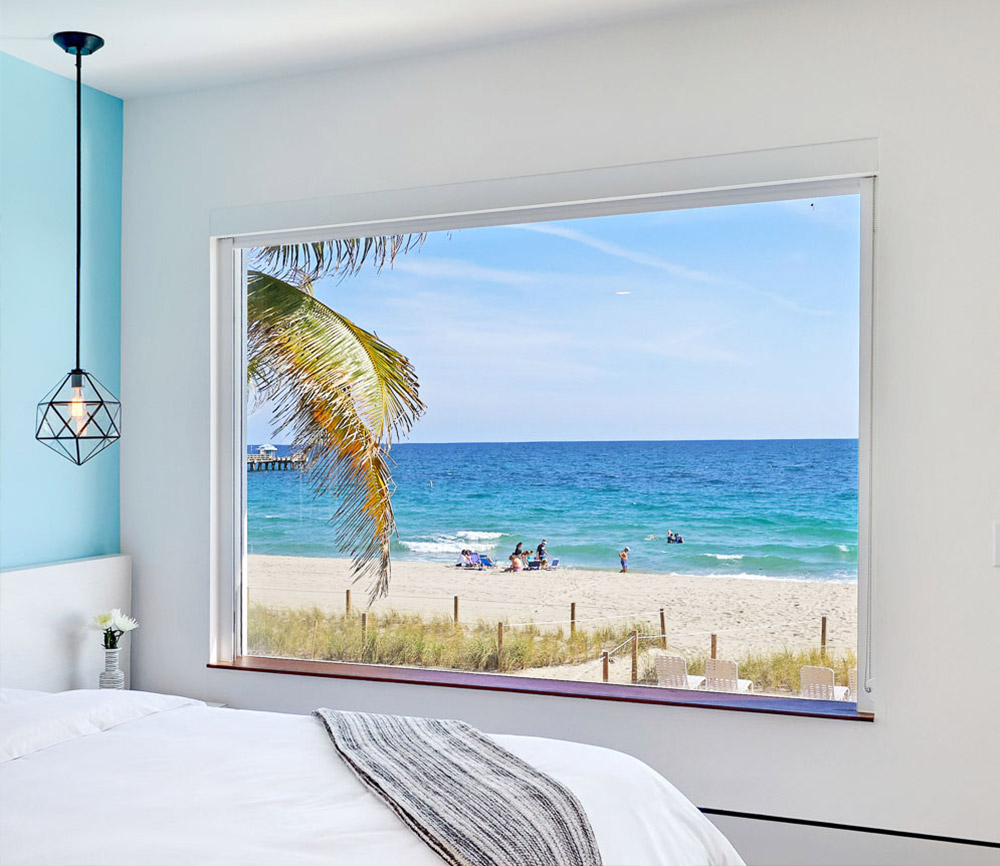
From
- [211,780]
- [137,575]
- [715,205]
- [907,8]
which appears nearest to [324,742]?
[211,780]

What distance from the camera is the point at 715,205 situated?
2.82m

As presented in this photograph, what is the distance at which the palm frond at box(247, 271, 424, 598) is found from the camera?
3.20 metres

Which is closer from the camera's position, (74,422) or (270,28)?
(270,28)

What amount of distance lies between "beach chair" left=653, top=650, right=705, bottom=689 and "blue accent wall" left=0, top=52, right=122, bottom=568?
2.00m

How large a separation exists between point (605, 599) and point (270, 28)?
2.02m

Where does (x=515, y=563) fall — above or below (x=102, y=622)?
above

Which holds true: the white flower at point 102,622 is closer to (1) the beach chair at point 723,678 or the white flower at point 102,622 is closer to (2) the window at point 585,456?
(2) the window at point 585,456

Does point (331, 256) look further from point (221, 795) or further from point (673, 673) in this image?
point (221, 795)

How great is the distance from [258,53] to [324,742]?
215 centimetres

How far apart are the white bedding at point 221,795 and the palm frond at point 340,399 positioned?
938 millimetres

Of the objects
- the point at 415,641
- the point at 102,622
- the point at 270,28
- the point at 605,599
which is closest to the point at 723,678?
the point at 605,599

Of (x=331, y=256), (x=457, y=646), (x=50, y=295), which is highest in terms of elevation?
(x=331, y=256)

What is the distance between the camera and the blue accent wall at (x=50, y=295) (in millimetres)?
3031

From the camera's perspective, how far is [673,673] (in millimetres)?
2844
